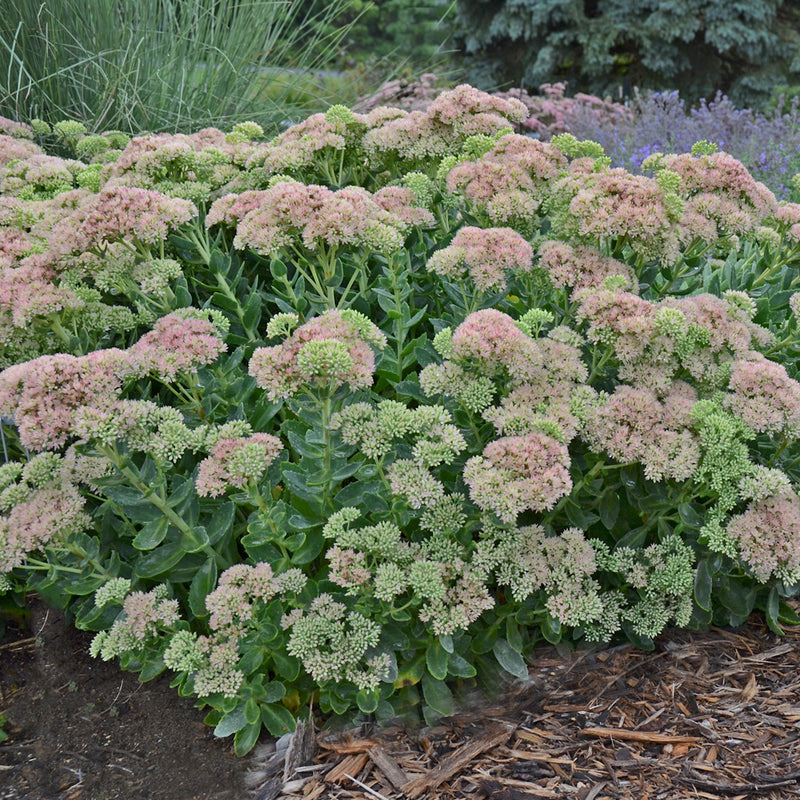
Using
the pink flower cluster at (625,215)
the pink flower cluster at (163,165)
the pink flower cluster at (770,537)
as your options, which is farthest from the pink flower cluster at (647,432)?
the pink flower cluster at (163,165)

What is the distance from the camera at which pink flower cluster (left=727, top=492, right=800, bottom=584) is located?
81.4 inches

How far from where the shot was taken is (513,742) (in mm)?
2201

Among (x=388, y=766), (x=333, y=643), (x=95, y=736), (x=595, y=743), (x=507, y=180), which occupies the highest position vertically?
(x=507, y=180)

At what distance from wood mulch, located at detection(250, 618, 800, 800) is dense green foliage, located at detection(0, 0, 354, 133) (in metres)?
4.54

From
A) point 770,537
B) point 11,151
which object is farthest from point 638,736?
point 11,151

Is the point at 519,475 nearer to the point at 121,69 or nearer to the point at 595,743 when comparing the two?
the point at 595,743

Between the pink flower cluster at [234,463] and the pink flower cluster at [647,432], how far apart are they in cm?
84

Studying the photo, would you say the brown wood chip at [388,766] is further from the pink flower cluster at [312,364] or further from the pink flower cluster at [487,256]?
the pink flower cluster at [487,256]

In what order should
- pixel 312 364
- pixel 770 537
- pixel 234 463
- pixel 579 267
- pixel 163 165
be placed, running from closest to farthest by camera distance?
pixel 312 364 < pixel 234 463 < pixel 770 537 < pixel 579 267 < pixel 163 165

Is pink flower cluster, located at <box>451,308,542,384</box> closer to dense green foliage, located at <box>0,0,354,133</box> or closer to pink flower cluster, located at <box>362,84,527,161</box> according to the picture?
pink flower cluster, located at <box>362,84,527,161</box>

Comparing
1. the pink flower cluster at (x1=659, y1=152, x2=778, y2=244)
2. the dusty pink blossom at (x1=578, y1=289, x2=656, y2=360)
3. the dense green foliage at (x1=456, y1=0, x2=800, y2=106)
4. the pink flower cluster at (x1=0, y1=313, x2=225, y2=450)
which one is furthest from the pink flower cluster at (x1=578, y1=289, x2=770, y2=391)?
the dense green foliage at (x1=456, y1=0, x2=800, y2=106)

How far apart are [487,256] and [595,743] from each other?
4.57 ft

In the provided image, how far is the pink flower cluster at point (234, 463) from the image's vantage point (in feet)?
6.47

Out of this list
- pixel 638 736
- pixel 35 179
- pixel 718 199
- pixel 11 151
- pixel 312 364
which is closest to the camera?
pixel 312 364
